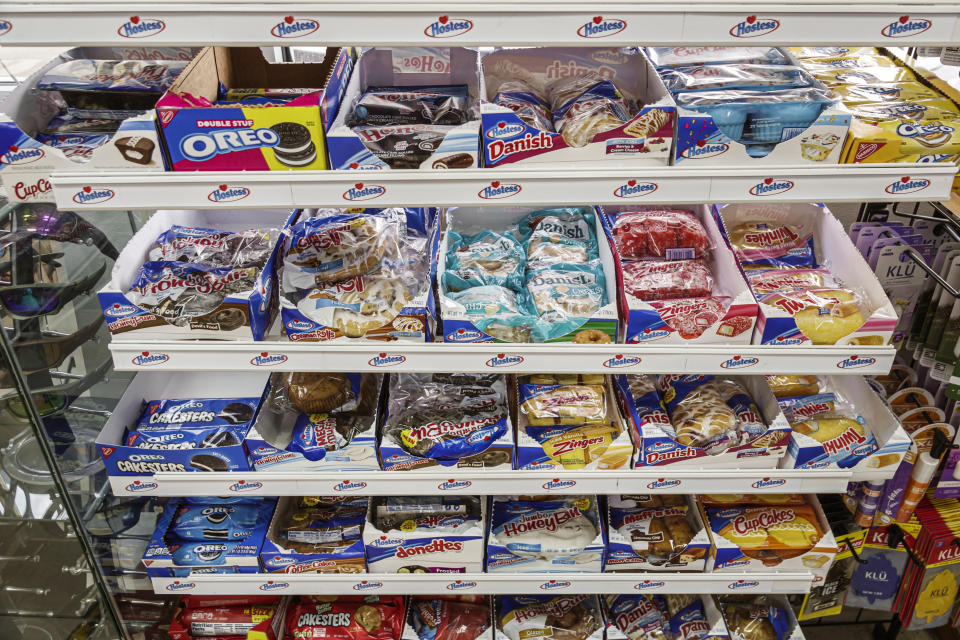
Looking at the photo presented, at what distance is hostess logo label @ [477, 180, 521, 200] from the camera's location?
1.60 meters

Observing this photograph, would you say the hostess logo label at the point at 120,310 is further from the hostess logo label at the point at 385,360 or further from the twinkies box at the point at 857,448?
the twinkies box at the point at 857,448

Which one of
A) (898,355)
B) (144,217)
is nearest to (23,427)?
(144,217)

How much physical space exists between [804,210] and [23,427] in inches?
82.0

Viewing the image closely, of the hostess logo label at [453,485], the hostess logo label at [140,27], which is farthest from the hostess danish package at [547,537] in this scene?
the hostess logo label at [140,27]

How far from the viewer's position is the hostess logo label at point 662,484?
206cm

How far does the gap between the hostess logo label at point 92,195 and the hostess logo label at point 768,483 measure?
1.67 m

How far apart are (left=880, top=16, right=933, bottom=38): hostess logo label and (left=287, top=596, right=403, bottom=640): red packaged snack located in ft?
6.36

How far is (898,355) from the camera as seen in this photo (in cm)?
260

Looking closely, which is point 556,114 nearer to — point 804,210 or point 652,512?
point 804,210

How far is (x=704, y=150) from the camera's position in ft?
5.24

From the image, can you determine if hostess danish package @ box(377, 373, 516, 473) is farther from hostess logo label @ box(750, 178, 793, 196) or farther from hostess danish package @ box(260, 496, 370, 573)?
hostess logo label @ box(750, 178, 793, 196)

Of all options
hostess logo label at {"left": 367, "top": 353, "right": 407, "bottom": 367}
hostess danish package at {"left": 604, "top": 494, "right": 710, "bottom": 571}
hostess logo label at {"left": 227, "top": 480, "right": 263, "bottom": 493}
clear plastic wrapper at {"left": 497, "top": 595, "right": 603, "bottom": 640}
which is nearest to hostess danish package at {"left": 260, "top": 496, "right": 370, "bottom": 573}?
hostess logo label at {"left": 227, "top": 480, "right": 263, "bottom": 493}

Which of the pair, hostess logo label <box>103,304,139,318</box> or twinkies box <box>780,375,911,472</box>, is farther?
twinkies box <box>780,375,911,472</box>

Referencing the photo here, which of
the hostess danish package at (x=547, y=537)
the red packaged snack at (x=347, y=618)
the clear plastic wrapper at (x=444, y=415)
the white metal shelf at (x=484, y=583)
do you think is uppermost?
the clear plastic wrapper at (x=444, y=415)
